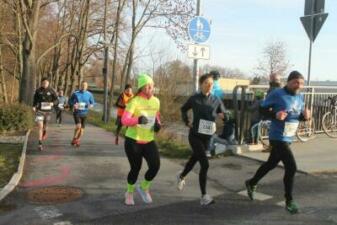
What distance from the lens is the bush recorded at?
1828cm

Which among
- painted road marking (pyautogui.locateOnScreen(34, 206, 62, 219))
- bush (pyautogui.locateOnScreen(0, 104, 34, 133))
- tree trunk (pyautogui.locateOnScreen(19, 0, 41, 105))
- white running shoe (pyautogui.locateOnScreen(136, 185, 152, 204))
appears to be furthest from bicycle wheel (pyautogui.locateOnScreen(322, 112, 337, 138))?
tree trunk (pyautogui.locateOnScreen(19, 0, 41, 105))

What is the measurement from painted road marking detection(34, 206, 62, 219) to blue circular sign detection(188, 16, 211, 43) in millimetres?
6141

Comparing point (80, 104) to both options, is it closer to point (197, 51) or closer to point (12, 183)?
point (197, 51)

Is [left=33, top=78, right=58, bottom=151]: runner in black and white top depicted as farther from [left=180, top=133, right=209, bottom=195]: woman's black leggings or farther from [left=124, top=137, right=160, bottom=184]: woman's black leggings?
[left=180, top=133, right=209, bottom=195]: woman's black leggings

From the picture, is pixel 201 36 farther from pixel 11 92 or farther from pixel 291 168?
pixel 11 92

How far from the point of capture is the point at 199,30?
12.2m

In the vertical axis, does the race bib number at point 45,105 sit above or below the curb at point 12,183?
above

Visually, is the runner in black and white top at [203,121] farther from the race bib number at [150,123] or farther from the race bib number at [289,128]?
the race bib number at [289,128]

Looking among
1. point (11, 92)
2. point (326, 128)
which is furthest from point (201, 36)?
point (11, 92)

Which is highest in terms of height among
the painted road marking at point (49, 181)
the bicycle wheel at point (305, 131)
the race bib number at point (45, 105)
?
the race bib number at point (45, 105)

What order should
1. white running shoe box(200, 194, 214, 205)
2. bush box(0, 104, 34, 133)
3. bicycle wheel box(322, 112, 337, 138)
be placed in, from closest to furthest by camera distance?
white running shoe box(200, 194, 214, 205), bicycle wheel box(322, 112, 337, 138), bush box(0, 104, 34, 133)

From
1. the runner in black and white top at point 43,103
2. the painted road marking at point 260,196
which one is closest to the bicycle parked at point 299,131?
the painted road marking at point 260,196

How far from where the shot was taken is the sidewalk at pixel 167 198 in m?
6.74

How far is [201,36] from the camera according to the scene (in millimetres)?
12281
